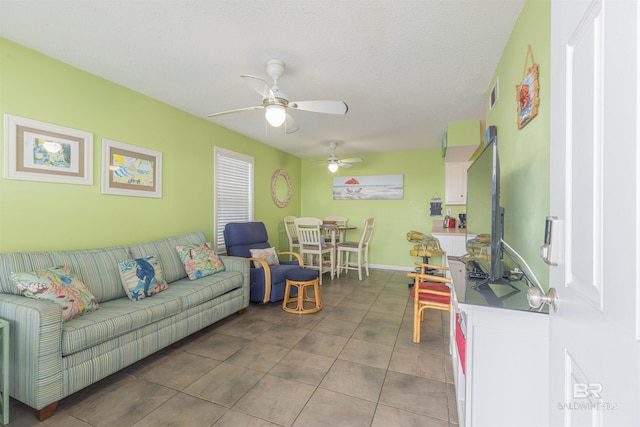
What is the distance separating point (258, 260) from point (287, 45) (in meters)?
2.44

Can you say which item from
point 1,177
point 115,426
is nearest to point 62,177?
point 1,177

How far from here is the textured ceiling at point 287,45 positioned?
172 cm

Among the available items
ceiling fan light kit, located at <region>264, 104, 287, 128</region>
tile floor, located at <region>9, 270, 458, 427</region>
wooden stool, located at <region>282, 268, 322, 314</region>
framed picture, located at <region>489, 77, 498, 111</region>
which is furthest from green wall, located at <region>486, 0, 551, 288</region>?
wooden stool, located at <region>282, 268, 322, 314</region>

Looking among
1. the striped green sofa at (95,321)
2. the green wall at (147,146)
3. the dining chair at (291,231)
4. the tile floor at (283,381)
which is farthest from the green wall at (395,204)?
the striped green sofa at (95,321)

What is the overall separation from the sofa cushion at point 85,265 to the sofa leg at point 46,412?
767 mm

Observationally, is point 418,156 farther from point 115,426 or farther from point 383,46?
point 115,426

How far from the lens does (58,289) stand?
6.05 ft

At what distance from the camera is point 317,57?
225 centimetres

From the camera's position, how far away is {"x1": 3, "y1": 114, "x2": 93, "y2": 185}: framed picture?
2062mm

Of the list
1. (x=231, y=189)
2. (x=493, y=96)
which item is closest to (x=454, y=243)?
(x=493, y=96)

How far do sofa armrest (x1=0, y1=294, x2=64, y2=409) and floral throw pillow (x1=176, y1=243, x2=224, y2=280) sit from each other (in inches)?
52.6

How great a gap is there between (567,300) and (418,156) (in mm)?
5280

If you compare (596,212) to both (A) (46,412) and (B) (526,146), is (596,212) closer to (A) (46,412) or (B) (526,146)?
(B) (526,146)

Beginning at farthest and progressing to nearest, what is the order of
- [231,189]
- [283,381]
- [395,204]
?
[395,204] → [231,189] → [283,381]
